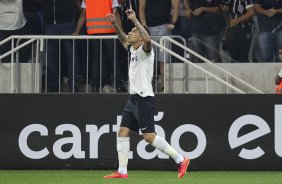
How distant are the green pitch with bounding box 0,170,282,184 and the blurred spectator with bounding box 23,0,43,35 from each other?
132 inches

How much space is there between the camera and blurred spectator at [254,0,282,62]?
17.6m

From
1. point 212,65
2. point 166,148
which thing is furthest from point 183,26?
point 166,148

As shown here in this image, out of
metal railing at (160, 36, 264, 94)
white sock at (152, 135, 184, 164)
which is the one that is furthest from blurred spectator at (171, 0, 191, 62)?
white sock at (152, 135, 184, 164)

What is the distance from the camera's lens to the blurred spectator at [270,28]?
17594 millimetres

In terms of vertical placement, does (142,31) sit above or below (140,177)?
above

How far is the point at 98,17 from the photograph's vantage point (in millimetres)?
17469

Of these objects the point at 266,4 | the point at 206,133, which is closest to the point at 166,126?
the point at 206,133

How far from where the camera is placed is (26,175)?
1498 cm

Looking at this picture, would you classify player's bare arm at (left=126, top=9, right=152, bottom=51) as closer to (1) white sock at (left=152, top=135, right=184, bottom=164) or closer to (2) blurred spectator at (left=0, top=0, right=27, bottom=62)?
(1) white sock at (left=152, top=135, right=184, bottom=164)

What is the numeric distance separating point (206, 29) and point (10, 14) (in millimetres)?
3645

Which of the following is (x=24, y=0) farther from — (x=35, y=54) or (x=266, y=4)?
(x=266, y=4)

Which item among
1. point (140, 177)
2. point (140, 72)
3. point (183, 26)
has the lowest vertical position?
point (140, 177)

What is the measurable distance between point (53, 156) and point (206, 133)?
257 cm

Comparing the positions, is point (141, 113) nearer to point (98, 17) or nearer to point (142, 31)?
point (142, 31)
